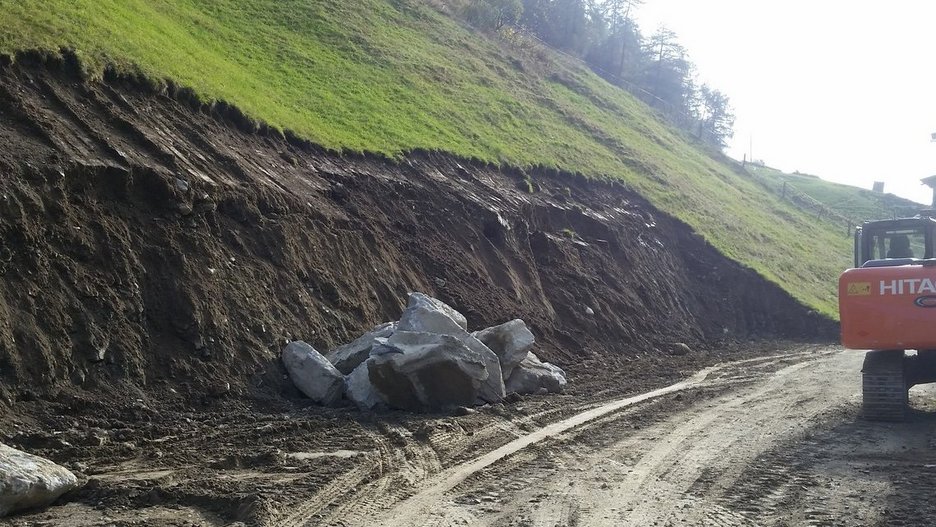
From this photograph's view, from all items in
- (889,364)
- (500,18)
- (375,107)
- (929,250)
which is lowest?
(889,364)

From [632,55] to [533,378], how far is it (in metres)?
72.8

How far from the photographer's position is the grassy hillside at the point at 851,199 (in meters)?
63.6

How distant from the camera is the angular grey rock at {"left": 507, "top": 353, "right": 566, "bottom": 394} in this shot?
13816 mm

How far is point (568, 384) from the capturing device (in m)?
15.2

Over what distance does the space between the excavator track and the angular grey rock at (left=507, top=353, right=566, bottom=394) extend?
4.77 meters

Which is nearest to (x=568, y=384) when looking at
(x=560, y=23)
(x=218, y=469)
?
(x=218, y=469)

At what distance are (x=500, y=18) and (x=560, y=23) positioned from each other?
21.3 meters

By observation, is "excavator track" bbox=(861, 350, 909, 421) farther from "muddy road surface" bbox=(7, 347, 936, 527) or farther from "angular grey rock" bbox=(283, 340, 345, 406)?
"angular grey rock" bbox=(283, 340, 345, 406)

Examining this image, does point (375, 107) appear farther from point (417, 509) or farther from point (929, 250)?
point (417, 509)

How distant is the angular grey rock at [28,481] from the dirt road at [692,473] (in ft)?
7.76

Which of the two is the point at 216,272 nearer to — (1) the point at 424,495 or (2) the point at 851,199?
(1) the point at 424,495

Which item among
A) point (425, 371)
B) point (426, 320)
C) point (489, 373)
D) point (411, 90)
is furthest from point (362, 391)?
point (411, 90)

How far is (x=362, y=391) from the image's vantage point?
12.0 metres

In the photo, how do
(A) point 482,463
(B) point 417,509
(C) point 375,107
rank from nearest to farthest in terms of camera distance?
(B) point 417,509, (A) point 482,463, (C) point 375,107
